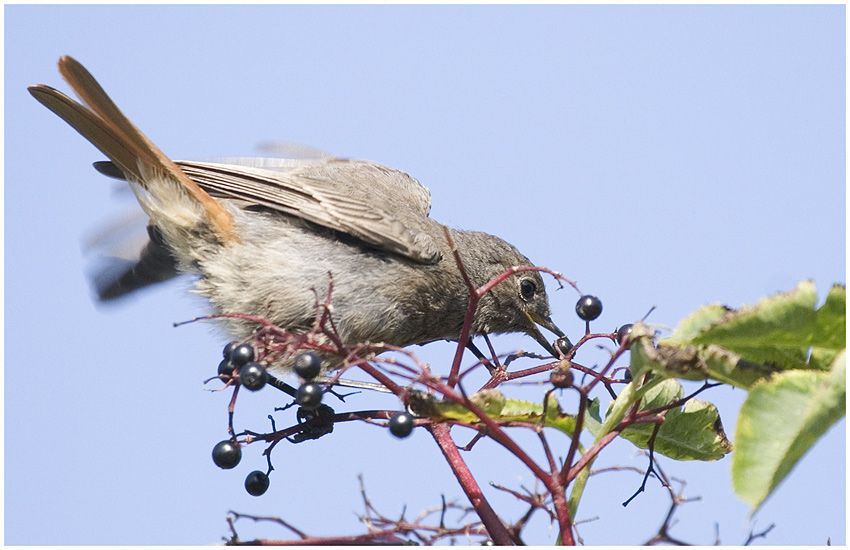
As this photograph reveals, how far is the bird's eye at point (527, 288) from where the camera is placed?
20.0 feet

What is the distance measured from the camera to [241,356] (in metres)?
3.77

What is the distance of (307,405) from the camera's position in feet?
11.9

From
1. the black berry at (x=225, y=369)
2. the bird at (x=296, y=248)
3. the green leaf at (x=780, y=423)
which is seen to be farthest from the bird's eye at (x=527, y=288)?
the green leaf at (x=780, y=423)

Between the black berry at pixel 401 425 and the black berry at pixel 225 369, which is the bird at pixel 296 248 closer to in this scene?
the black berry at pixel 225 369

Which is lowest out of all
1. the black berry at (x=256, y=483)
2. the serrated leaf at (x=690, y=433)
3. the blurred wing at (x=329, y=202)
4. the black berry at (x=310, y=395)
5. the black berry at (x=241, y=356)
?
the black berry at (x=256, y=483)

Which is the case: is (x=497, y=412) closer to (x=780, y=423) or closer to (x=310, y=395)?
A: (x=310, y=395)

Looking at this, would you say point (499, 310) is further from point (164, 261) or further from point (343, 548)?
point (343, 548)

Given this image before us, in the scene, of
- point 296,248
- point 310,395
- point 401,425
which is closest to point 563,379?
point 401,425

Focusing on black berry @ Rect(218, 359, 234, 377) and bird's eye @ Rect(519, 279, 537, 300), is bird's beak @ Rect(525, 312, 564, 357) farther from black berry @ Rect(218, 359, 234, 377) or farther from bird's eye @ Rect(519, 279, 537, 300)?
black berry @ Rect(218, 359, 234, 377)

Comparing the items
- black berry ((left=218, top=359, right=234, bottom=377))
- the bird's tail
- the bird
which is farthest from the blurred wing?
black berry ((left=218, top=359, right=234, bottom=377))

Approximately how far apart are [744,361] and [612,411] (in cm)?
67

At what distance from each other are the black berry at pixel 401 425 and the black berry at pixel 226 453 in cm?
93

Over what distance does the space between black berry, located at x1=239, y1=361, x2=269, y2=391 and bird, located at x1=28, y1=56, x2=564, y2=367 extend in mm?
1583

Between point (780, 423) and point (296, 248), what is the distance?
4048 mm
